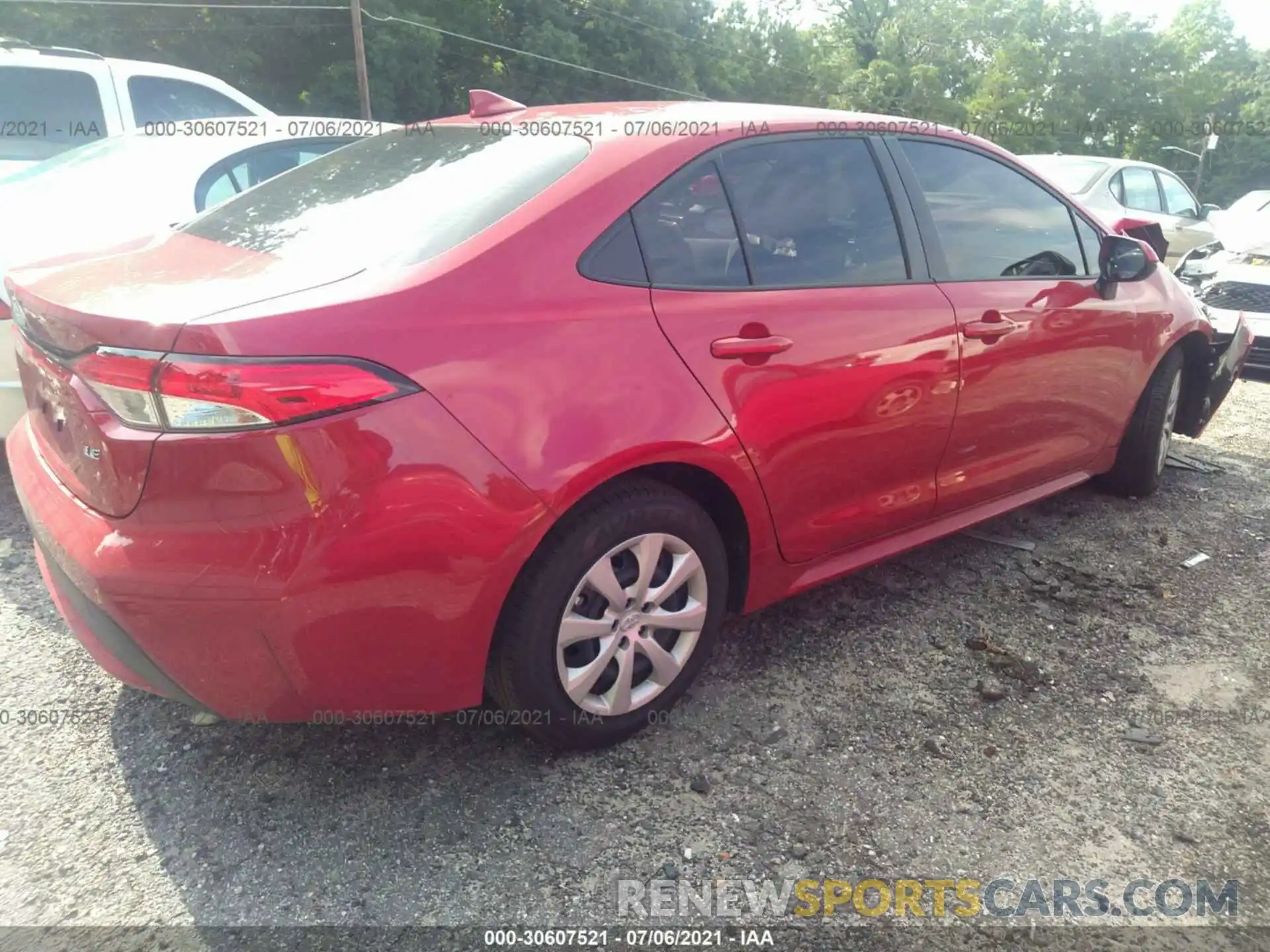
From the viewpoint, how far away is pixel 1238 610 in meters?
3.30

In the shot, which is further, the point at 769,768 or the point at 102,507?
the point at 769,768

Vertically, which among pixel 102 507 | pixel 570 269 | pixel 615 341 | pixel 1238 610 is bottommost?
pixel 1238 610

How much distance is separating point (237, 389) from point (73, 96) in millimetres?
5657

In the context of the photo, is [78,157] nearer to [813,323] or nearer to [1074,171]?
[813,323]

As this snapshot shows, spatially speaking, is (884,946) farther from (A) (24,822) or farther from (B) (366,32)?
(B) (366,32)

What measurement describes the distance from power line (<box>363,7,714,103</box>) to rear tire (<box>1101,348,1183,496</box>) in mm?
19385

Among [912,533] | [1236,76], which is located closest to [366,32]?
[912,533]

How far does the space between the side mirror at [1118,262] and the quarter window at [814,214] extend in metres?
1.21

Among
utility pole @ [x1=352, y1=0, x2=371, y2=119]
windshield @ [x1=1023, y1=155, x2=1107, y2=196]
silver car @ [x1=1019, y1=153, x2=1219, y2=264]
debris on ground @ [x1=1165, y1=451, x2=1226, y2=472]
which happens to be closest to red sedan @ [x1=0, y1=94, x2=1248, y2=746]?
debris on ground @ [x1=1165, y1=451, x2=1226, y2=472]

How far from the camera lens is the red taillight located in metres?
1.72

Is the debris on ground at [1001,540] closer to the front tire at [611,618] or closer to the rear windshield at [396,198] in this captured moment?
the front tire at [611,618]

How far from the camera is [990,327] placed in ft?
9.73

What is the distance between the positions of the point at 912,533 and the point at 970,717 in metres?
0.67

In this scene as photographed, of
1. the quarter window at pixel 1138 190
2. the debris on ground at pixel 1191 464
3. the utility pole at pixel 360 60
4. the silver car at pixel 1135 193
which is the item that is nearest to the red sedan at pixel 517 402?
the debris on ground at pixel 1191 464
